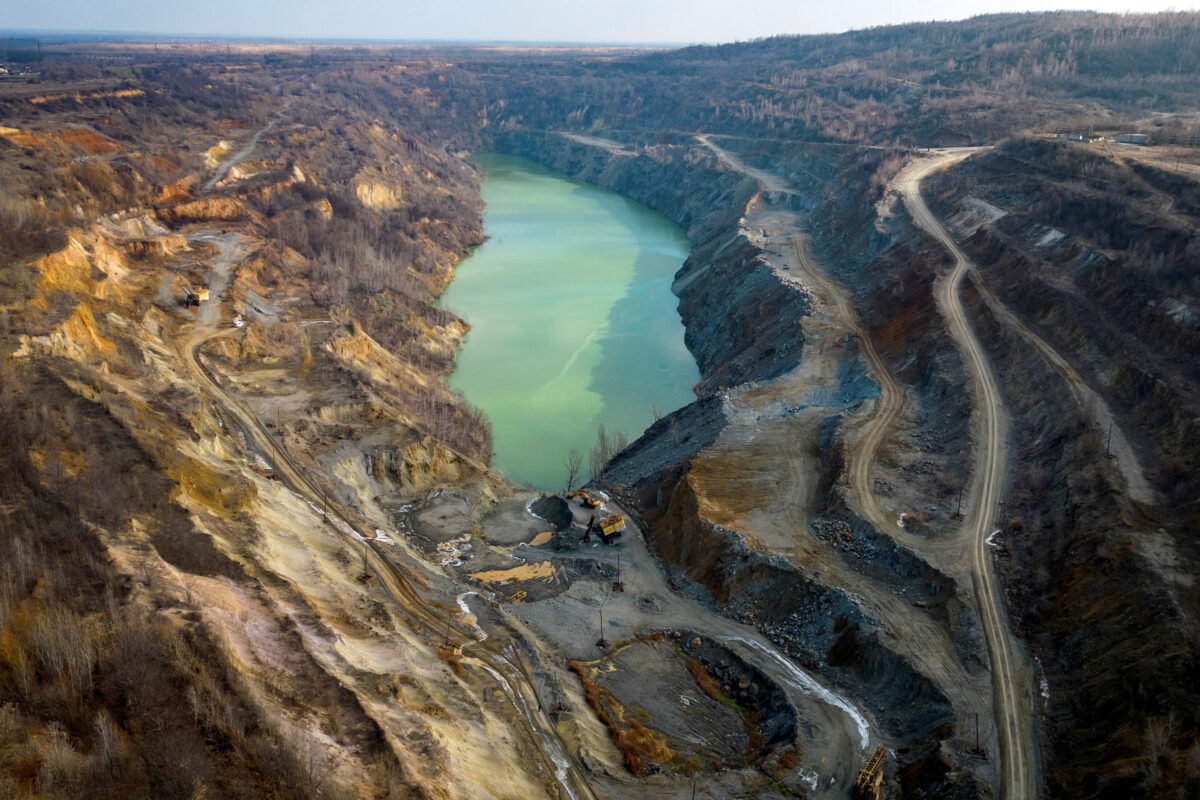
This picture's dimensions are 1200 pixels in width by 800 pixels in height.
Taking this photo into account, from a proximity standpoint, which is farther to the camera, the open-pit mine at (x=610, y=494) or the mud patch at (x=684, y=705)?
the mud patch at (x=684, y=705)

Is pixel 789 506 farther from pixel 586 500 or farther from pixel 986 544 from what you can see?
pixel 586 500

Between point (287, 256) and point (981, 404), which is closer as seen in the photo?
point (981, 404)

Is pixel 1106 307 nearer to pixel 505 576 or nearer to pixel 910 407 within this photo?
pixel 910 407

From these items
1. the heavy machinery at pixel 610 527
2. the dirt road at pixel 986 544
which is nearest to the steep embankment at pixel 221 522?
the heavy machinery at pixel 610 527

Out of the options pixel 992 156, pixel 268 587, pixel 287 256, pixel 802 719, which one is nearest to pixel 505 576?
pixel 268 587

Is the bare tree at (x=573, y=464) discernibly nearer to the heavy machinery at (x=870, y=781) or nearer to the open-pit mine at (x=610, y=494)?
the open-pit mine at (x=610, y=494)

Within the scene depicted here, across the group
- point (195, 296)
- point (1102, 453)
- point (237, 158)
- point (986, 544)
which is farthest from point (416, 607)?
point (237, 158)

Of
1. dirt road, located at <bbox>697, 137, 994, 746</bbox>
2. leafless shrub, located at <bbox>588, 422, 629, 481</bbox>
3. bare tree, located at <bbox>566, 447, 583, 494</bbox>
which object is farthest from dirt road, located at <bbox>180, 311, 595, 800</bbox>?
leafless shrub, located at <bbox>588, 422, 629, 481</bbox>
